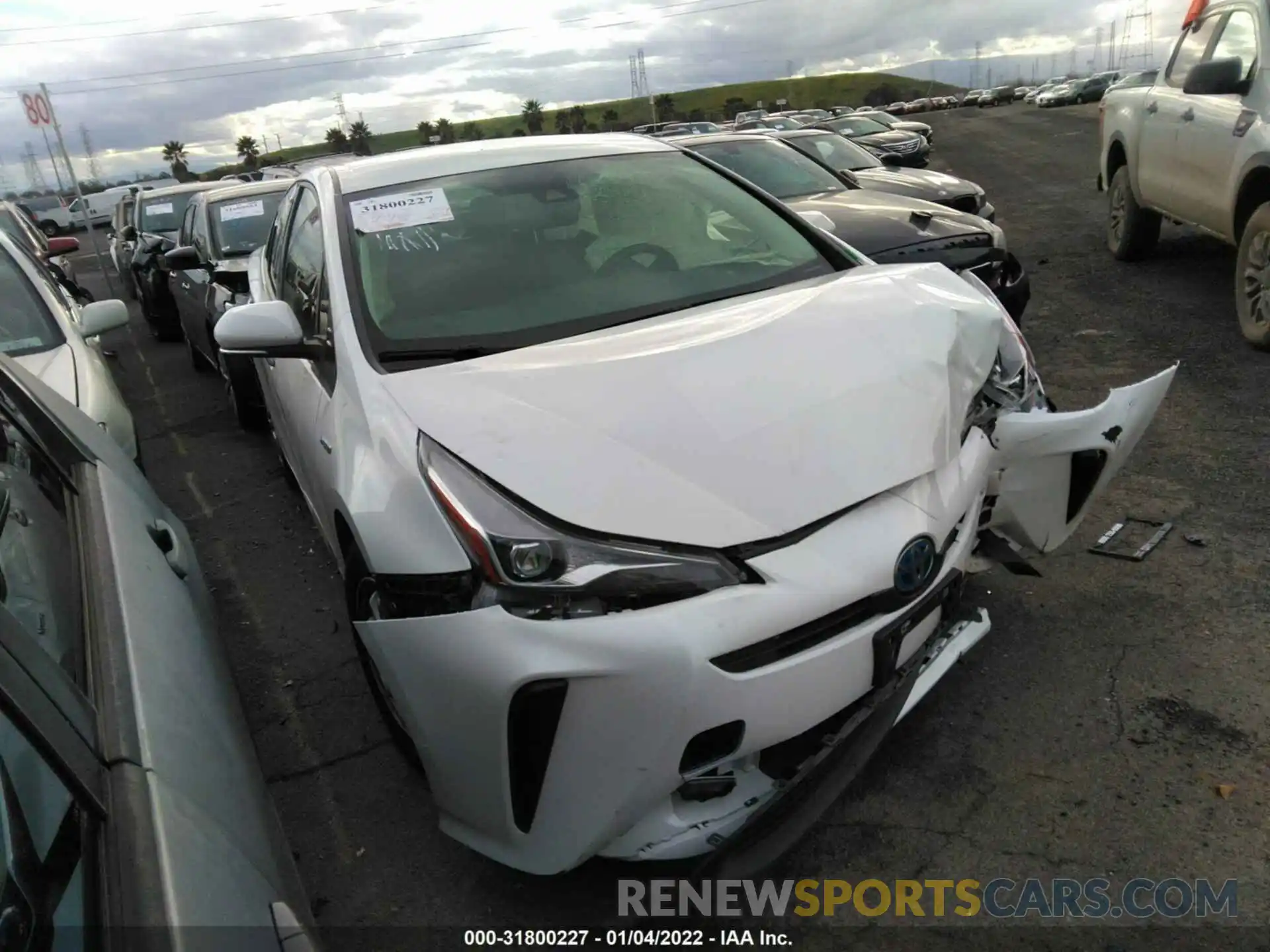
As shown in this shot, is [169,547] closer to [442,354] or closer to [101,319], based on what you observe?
[442,354]

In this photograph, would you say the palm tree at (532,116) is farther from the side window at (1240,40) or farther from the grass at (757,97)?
the side window at (1240,40)

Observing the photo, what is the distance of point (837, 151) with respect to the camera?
30.1 ft

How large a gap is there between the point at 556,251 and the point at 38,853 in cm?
235

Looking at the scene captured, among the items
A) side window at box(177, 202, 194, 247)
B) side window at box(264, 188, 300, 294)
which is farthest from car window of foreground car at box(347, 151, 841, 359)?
side window at box(177, 202, 194, 247)

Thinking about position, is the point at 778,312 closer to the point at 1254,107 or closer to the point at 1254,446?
the point at 1254,446

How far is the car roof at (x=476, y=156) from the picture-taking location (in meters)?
3.42

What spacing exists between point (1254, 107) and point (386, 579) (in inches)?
216

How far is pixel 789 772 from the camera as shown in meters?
2.11

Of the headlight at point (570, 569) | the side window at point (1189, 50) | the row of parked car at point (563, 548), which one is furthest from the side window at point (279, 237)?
the side window at point (1189, 50)

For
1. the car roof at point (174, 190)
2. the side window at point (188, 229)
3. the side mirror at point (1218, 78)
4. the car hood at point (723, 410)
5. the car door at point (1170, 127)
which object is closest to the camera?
the car hood at point (723, 410)

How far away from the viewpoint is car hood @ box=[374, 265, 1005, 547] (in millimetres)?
2039

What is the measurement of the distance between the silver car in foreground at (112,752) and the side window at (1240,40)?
5981mm

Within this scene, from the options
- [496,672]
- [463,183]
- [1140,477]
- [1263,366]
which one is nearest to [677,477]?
[496,672]

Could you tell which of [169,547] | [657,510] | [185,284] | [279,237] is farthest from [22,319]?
[657,510]
